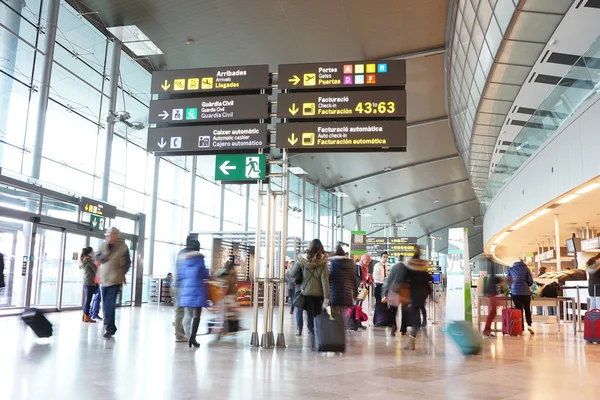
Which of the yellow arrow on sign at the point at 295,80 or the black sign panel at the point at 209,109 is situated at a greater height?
the yellow arrow on sign at the point at 295,80

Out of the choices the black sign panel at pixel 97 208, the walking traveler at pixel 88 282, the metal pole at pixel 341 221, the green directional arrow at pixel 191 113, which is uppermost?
the metal pole at pixel 341 221

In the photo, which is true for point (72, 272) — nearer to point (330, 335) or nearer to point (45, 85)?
point (45, 85)

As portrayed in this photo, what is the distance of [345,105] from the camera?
316 inches

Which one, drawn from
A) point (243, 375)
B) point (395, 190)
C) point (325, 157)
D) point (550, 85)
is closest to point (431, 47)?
point (550, 85)

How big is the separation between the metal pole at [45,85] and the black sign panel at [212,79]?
24.7 feet

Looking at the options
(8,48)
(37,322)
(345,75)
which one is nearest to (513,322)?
(345,75)

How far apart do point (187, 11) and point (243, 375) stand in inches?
525

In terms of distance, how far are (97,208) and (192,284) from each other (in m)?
10.3

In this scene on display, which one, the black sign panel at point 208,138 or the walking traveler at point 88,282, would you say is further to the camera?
the walking traveler at point 88,282

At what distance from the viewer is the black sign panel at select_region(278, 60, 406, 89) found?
8.03 meters

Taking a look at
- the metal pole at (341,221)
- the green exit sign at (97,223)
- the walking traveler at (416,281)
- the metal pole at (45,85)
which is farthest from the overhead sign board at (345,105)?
the metal pole at (341,221)

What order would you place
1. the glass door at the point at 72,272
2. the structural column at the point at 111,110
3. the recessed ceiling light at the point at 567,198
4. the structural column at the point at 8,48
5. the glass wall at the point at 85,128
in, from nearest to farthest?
the recessed ceiling light at the point at 567,198
the structural column at the point at 8,48
the glass wall at the point at 85,128
the glass door at the point at 72,272
the structural column at the point at 111,110

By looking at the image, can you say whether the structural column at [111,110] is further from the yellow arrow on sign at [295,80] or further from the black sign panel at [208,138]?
the yellow arrow on sign at [295,80]

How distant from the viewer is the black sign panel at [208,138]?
817 centimetres
